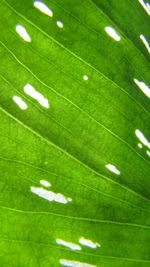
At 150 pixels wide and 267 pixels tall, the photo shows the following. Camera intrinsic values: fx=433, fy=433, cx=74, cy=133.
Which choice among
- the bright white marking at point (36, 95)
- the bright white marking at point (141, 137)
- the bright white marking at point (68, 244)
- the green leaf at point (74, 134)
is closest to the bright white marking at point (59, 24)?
the green leaf at point (74, 134)

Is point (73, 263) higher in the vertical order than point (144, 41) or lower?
lower

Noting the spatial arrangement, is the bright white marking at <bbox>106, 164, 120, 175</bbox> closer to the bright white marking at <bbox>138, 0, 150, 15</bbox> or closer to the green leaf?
the green leaf

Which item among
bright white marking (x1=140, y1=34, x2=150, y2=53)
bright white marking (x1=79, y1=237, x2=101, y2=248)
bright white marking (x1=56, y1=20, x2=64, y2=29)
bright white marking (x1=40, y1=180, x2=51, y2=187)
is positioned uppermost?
bright white marking (x1=140, y1=34, x2=150, y2=53)

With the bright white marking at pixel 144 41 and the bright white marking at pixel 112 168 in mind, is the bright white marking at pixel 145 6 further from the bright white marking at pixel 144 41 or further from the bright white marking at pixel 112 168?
the bright white marking at pixel 112 168

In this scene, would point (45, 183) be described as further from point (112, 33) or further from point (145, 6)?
point (145, 6)

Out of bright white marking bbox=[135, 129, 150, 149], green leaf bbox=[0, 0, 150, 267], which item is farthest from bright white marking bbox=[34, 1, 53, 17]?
bright white marking bbox=[135, 129, 150, 149]

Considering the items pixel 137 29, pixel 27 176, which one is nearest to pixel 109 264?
pixel 27 176

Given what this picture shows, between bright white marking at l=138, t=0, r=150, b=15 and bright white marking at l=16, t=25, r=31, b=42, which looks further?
bright white marking at l=138, t=0, r=150, b=15

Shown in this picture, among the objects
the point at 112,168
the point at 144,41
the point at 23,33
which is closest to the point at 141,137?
the point at 112,168
